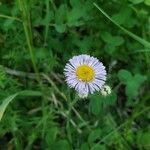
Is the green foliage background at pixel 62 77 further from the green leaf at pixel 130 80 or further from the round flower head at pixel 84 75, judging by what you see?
the round flower head at pixel 84 75

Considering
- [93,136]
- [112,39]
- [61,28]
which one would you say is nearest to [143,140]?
[93,136]

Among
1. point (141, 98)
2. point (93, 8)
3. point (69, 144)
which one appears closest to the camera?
point (69, 144)

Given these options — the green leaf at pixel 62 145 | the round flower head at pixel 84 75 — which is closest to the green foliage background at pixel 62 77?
the green leaf at pixel 62 145

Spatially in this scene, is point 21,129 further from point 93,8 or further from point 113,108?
point 93,8

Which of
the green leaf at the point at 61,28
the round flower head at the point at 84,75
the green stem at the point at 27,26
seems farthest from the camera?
the green leaf at the point at 61,28

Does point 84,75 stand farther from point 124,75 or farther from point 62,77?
point 62,77

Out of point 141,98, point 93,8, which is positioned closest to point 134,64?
point 141,98

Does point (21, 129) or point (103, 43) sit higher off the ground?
point (103, 43)
